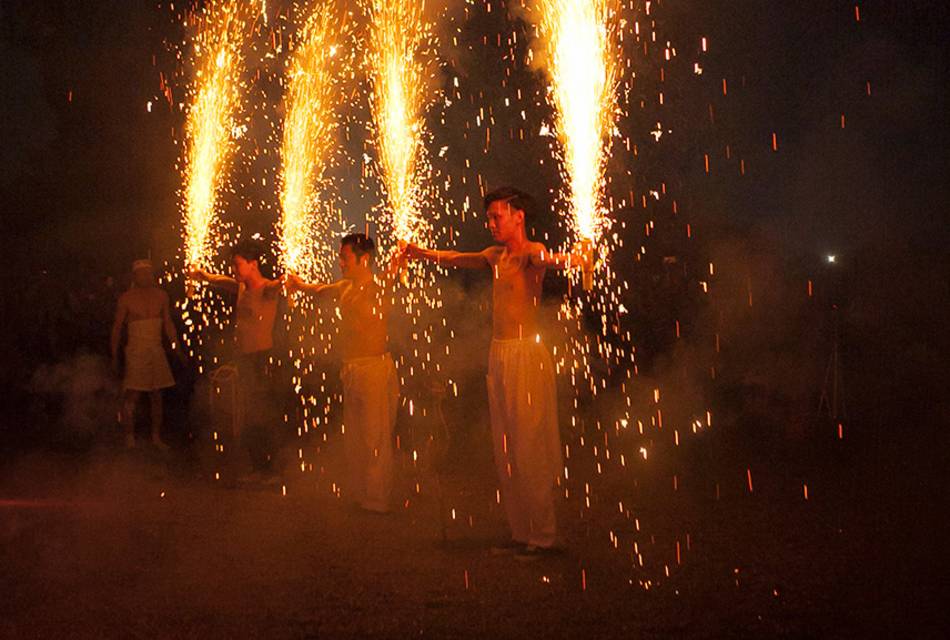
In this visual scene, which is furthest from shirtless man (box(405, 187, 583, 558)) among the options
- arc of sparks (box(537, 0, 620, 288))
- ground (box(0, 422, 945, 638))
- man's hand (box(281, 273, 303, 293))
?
man's hand (box(281, 273, 303, 293))

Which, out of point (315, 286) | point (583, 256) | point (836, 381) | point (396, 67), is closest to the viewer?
point (583, 256)

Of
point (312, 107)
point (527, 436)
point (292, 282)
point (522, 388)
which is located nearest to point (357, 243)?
point (292, 282)

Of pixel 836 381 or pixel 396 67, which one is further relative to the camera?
pixel 836 381

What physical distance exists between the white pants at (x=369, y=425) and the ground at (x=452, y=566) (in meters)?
0.20

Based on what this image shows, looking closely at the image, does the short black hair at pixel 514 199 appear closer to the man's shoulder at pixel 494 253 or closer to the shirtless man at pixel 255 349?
the man's shoulder at pixel 494 253

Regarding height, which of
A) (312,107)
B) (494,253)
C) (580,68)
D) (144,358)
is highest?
(312,107)

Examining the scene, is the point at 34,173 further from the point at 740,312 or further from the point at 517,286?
the point at 517,286

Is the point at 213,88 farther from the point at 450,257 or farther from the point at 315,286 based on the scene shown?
the point at 450,257

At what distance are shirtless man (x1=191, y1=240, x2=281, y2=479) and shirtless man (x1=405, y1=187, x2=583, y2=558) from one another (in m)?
2.66

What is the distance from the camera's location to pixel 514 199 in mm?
5195

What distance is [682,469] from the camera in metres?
7.55

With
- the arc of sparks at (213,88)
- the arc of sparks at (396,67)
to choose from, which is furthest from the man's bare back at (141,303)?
the arc of sparks at (396,67)

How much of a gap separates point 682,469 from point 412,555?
3.14 meters

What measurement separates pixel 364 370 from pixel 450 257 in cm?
134
